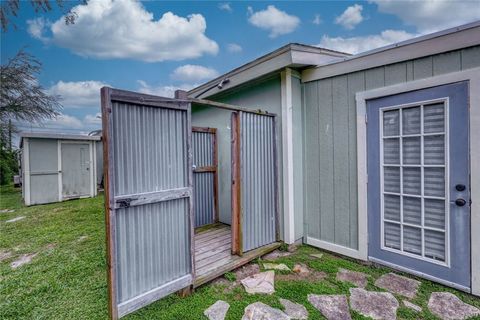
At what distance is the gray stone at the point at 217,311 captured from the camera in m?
1.90

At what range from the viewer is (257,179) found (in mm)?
3074

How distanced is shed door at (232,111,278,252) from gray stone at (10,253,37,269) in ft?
9.14

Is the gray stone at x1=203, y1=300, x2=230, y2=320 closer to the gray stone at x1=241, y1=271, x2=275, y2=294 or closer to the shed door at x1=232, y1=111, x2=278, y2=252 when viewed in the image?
the gray stone at x1=241, y1=271, x2=275, y2=294

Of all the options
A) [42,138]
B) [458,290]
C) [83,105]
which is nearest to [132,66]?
[42,138]

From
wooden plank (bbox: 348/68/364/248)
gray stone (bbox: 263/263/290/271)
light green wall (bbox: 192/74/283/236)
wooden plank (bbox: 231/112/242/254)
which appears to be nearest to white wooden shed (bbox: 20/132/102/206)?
light green wall (bbox: 192/74/283/236)

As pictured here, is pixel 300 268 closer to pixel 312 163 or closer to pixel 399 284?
pixel 399 284

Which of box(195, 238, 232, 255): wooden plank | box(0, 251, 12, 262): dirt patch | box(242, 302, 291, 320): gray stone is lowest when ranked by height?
box(0, 251, 12, 262): dirt patch

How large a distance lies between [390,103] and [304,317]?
7.52 ft

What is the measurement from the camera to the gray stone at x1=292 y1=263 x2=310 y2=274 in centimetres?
264

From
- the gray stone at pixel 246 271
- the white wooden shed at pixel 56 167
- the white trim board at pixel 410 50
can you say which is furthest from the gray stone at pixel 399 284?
the white wooden shed at pixel 56 167

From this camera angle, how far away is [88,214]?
548cm

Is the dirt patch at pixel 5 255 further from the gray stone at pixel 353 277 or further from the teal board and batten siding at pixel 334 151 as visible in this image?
the gray stone at pixel 353 277

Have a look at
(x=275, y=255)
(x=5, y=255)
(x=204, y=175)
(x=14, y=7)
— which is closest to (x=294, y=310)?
(x=275, y=255)

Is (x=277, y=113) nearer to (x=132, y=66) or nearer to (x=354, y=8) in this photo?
(x=354, y=8)
